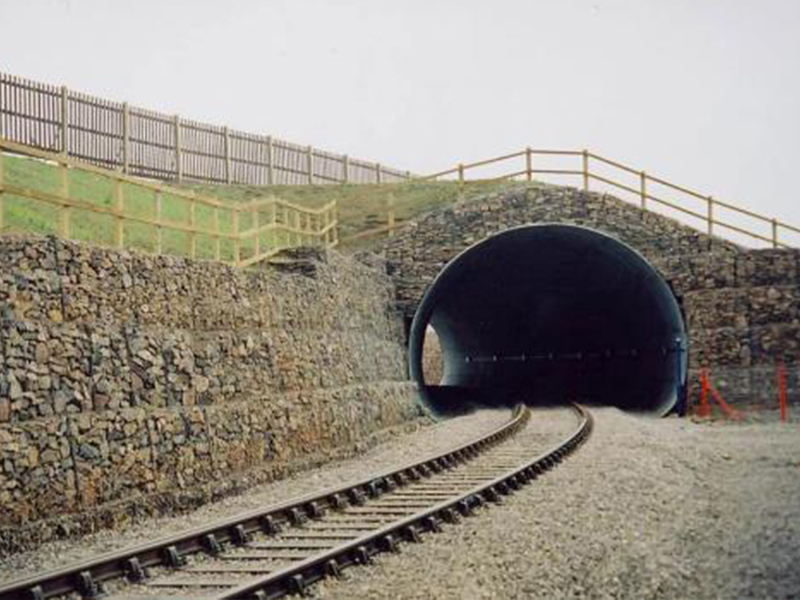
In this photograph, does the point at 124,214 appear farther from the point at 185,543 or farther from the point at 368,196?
the point at 368,196

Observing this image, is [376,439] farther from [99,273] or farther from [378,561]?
[378,561]

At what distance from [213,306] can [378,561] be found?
237 inches

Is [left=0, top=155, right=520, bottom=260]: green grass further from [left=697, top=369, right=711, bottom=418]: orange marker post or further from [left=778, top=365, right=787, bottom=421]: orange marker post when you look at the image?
[left=778, top=365, right=787, bottom=421]: orange marker post

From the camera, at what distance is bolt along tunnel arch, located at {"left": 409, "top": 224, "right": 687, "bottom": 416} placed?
955 inches

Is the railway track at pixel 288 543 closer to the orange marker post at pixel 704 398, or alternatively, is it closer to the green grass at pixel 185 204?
the green grass at pixel 185 204

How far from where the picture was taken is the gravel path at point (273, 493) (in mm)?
8367

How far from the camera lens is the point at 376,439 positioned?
17.7 m

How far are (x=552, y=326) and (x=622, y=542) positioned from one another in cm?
2494

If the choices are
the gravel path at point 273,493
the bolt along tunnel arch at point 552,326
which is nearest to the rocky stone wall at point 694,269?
the bolt along tunnel arch at point 552,326

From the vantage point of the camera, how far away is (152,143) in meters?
26.2

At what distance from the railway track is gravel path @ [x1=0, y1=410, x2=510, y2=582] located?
84 centimetres

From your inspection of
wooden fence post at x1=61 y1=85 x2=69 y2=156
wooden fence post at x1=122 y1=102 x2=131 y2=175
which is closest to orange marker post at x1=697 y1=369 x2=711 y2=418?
wooden fence post at x1=122 y1=102 x2=131 y2=175

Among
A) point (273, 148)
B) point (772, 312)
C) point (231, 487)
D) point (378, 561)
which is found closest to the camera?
point (378, 561)

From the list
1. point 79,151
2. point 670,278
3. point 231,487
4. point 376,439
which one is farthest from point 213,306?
point 670,278
